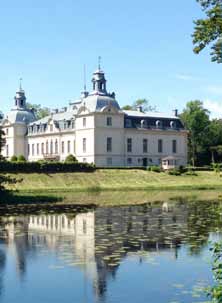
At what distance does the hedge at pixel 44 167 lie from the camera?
169 feet

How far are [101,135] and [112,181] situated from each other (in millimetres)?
15461

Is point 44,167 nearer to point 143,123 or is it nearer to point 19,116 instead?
point 143,123

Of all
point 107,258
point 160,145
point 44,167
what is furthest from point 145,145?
point 107,258

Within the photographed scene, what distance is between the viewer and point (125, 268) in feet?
44.5

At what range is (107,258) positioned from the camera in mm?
14703

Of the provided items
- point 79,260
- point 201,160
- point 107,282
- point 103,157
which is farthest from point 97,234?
point 201,160

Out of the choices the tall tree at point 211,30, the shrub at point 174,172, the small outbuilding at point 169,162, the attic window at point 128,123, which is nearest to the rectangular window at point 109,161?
the attic window at point 128,123

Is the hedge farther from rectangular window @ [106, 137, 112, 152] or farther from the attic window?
the attic window

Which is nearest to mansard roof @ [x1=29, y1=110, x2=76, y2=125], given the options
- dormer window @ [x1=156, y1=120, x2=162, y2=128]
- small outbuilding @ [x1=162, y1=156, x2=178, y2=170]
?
dormer window @ [x1=156, y1=120, x2=162, y2=128]

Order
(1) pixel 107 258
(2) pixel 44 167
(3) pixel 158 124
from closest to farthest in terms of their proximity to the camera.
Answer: (1) pixel 107 258, (2) pixel 44 167, (3) pixel 158 124

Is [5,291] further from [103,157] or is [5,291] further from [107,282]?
[103,157]

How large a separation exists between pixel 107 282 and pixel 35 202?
24009 millimetres

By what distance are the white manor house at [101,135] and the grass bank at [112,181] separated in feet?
36.3

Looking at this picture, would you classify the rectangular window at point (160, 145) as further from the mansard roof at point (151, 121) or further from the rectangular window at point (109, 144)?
the rectangular window at point (109, 144)
